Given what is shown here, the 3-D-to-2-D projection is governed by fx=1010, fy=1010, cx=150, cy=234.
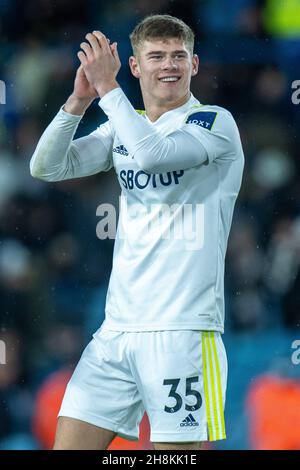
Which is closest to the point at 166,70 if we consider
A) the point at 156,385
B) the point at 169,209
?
the point at 169,209

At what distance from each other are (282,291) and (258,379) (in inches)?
19.0

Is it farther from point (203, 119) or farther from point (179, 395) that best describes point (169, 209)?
point (179, 395)

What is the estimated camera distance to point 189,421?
116 inches

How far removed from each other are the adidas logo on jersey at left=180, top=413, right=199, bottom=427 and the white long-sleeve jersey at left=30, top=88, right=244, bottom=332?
263 millimetres

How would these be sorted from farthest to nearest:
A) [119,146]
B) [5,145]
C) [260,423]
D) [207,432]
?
[5,145]
[260,423]
[119,146]
[207,432]

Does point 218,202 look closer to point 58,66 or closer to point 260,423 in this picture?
point 260,423

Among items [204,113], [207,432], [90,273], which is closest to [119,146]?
[204,113]

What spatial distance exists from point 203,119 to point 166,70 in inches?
7.7

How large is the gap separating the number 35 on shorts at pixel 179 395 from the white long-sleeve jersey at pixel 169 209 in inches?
6.2

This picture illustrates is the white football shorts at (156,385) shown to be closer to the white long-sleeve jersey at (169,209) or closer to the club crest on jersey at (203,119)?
the white long-sleeve jersey at (169,209)

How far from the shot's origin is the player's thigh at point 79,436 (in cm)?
301

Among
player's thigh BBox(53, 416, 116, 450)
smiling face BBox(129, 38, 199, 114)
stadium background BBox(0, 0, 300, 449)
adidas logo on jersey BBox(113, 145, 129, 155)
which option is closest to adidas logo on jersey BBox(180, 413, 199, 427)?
player's thigh BBox(53, 416, 116, 450)

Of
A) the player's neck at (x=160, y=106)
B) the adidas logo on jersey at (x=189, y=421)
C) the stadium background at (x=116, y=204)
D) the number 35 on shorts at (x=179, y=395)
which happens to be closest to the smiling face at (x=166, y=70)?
the player's neck at (x=160, y=106)

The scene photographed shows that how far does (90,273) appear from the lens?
524 cm
